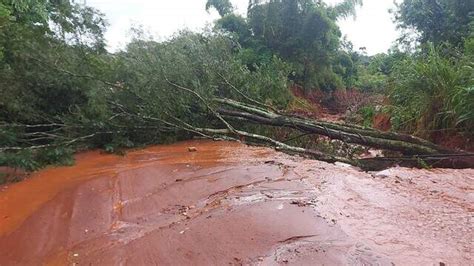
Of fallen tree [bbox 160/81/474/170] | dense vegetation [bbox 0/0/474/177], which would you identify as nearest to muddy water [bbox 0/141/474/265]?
fallen tree [bbox 160/81/474/170]

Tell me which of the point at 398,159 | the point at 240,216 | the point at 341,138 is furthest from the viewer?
the point at 341,138

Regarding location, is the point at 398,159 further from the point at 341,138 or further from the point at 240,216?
the point at 240,216

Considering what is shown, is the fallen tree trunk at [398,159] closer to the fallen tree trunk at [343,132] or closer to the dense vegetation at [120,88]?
the fallen tree trunk at [343,132]

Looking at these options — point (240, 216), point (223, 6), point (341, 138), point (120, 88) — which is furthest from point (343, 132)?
point (223, 6)

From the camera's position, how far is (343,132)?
6250 millimetres

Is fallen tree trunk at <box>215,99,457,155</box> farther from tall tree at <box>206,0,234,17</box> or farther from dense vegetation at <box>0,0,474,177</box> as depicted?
tall tree at <box>206,0,234,17</box>

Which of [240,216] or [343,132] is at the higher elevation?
[343,132]

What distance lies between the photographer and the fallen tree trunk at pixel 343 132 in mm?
5628

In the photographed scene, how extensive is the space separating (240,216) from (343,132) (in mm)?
3810

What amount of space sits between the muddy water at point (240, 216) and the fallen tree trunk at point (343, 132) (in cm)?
154

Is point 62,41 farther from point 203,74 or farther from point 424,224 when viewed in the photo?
point 424,224

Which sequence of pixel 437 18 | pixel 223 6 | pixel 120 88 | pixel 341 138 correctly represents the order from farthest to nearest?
1. pixel 223 6
2. pixel 437 18
3. pixel 341 138
4. pixel 120 88

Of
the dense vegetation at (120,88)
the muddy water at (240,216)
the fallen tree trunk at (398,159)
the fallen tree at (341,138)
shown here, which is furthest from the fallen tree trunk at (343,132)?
the muddy water at (240,216)

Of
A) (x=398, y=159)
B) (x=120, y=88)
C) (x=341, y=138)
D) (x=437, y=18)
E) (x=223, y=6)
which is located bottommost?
(x=398, y=159)
